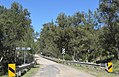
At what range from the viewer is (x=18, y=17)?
46562mm

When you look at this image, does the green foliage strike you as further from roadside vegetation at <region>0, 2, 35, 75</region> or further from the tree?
roadside vegetation at <region>0, 2, 35, 75</region>

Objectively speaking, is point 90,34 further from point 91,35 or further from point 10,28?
point 10,28

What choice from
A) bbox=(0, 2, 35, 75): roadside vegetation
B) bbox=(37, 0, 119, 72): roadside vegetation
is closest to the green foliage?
bbox=(37, 0, 119, 72): roadside vegetation

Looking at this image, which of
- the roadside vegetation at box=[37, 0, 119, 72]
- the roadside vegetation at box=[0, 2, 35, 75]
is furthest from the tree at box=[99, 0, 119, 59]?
the roadside vegetation at box=[0, 2, 35, 75]

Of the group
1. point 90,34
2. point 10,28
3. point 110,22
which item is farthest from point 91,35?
point 10,28

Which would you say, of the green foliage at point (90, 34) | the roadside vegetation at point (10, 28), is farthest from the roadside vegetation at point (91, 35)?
the roadside vegetation at point (10, 28)

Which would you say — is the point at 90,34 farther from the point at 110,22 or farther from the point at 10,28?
the point at 10,28

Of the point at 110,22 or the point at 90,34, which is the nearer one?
the point at 110,22

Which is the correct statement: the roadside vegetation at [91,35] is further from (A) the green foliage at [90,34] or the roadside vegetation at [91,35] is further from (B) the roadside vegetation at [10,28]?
(B) the roadside vegetation at [10,28]

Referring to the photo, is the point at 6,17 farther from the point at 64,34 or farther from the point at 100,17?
the point at 64,34

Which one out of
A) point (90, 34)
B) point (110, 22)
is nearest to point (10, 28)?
point (110, 22)

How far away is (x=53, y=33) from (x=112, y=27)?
162ft

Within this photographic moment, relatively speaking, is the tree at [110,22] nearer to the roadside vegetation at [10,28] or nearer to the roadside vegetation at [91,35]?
the roadside vegetation at [91,35]

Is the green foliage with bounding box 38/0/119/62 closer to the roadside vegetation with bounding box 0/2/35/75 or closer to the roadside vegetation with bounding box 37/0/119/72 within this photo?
the roadside vegetation with bounding box 37/0/119/72
